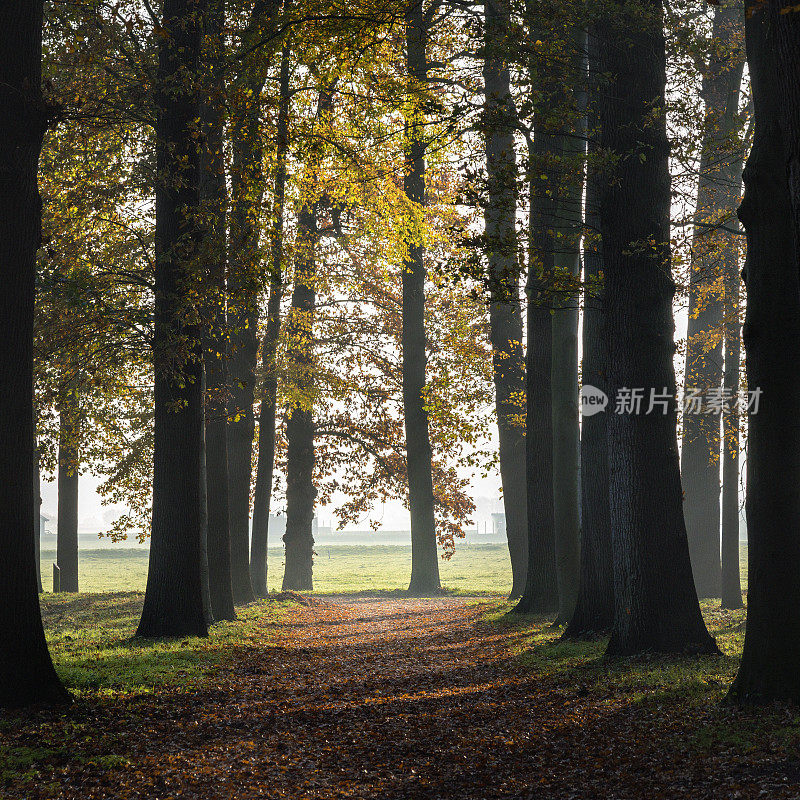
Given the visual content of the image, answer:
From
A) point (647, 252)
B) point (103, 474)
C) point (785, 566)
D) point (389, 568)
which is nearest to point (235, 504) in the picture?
point (103, 474)

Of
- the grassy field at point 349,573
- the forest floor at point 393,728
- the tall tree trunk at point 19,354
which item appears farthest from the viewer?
the grassy field at point 349,573

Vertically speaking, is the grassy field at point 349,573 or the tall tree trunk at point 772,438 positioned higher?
the tall tree trunk at point 772,438

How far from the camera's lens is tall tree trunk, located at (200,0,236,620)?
38.4 feet

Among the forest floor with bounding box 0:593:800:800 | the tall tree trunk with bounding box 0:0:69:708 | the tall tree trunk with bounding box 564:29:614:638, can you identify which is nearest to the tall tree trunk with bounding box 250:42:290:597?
the forest floor with bounding box 0:593:800:800

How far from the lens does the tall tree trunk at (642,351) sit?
393 inches

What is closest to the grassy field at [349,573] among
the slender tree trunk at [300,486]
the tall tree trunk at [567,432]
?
the slender tree trunk at [300,486]

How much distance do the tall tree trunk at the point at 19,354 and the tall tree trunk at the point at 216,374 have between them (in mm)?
3420

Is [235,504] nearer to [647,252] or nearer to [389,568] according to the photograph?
[647,252]

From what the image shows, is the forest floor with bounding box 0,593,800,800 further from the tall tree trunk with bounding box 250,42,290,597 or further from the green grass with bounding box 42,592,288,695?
the tall tree trunk with bounding box 250,42,290,597

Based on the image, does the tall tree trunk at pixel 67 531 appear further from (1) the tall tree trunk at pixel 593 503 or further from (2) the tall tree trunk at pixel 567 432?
(1) the tall tree trunk at pixel 593 503

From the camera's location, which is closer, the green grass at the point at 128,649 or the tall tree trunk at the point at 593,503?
the green grass at the point at 128,649

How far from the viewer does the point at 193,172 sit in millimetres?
12250

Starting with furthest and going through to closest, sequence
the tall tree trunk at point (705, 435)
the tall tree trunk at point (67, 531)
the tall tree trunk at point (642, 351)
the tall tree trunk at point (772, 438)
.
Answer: the tall tree trunk at point (67, 531) → the tall tree trunk at point (705, 435) → the tall tree trunk at point (642, 351) → the tall tree trunk at point (772, 438)

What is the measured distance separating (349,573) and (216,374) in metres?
28.5
